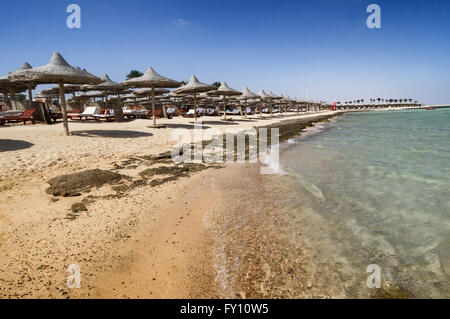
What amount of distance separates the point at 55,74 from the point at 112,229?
746 centimetres

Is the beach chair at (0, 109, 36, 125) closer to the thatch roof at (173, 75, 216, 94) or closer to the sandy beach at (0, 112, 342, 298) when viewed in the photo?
the sandy beach at (0, 112, 342, 298)

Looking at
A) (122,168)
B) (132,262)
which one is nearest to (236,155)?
(122,168)

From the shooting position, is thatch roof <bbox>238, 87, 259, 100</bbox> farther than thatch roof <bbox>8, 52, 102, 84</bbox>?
Yes

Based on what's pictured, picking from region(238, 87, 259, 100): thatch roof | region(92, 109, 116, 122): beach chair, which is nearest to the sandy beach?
region(92, 109, 116, 122): beach chair

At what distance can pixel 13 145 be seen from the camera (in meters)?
6.07

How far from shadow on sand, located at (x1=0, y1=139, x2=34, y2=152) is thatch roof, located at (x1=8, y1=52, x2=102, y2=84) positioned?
2495 mm

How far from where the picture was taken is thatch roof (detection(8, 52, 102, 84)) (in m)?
7.49

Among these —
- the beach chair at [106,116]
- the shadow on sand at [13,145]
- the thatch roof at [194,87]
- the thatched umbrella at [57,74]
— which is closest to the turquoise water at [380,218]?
the shadow on sand at [13,145]

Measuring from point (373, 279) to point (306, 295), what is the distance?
2.65ft

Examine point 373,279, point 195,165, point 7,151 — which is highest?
point 7,151

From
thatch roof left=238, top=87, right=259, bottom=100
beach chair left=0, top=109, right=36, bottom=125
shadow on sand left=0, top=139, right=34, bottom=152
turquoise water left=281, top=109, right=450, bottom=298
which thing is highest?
thatch roof left=238, top=87, right=259, bottom=100

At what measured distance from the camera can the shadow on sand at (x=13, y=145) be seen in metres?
5.68

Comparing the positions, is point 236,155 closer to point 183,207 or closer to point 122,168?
point 122,168
